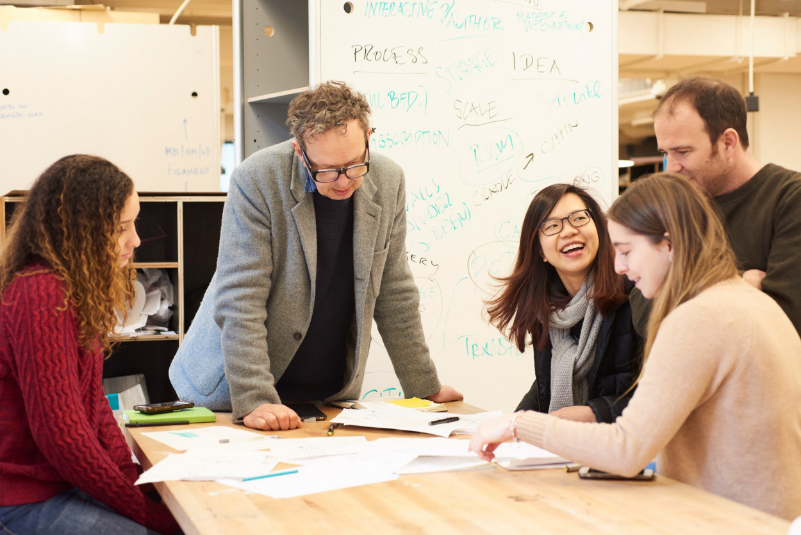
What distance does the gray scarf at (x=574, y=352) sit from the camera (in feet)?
5.81

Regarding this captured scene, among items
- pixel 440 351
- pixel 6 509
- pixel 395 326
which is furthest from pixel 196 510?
pixel 440 351

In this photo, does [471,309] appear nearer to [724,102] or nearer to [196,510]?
[724,102]

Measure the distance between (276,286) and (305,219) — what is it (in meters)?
0.18

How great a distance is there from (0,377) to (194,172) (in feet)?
7.70

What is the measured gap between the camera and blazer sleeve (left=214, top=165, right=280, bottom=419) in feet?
5.77

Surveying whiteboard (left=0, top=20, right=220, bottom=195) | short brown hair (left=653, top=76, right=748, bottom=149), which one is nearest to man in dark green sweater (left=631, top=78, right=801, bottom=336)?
short brown hair (left=653, top=76, right=748, bottom=149)

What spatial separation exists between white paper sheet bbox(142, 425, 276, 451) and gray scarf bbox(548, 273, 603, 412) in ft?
2.25

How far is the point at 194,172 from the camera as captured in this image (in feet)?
11.8

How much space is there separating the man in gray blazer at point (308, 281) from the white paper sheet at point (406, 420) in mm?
139

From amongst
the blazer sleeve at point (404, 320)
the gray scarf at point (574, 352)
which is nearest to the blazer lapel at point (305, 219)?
the blazer sleeve at point (404, 320)

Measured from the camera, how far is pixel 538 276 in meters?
1.93

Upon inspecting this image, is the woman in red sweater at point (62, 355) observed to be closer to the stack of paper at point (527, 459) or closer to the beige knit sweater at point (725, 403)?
the stack of paper at point (527, 459)

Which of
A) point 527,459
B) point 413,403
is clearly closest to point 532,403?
point 413,403

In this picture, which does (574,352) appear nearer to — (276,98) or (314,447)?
(314,447)
